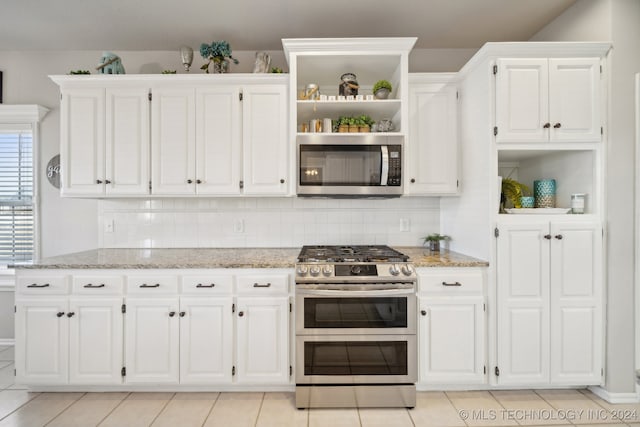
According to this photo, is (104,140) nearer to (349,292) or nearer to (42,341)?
(42,341)

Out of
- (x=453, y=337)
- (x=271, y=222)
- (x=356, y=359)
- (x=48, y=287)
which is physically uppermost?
(x=271, y=222)

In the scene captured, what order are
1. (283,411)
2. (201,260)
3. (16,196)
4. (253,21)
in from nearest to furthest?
(283,411), (201,260), (253,21), (16,196)

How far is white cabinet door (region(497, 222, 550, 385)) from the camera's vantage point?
2.26 m

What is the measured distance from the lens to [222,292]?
7.57 ft

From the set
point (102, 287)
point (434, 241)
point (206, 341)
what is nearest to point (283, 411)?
point (206, 341)

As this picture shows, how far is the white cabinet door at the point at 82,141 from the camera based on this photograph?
8.84 ft

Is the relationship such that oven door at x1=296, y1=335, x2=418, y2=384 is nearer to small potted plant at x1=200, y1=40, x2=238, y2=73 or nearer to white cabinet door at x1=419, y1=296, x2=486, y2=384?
white cabinet door at x1=419, y1=296, x2=486, y2=384

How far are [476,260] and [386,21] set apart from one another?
203 cm

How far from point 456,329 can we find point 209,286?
1.78 metres

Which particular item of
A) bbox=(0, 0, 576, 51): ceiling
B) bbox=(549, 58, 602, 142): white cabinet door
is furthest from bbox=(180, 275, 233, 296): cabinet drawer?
bbox=(549, 58, 602, 142): white cabinet door

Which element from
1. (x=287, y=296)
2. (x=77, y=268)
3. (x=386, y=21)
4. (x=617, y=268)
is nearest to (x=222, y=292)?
(x=287, y=296)

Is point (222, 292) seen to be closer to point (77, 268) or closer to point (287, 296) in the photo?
point (287, 296)

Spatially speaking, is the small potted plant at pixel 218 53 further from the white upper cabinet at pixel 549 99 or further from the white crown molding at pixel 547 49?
the white upper cabinet at pixel 549 99

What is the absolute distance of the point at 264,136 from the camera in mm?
2682
